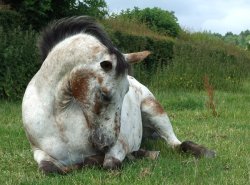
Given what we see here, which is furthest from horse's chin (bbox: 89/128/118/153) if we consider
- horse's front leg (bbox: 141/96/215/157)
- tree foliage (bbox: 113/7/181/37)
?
tree foliage (bbox: 113/7/181/37)

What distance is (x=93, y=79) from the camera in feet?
14.0

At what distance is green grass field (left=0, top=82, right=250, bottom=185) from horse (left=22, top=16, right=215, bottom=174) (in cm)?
17

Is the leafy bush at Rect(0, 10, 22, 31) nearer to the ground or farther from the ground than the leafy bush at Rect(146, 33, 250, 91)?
farther from the ground

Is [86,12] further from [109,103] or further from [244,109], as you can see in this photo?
[109,103]

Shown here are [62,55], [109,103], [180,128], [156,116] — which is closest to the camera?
[109,103]

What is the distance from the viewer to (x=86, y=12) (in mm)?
13258

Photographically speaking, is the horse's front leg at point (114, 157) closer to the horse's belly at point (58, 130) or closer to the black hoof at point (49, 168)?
the horse's belly at point (58, 130)

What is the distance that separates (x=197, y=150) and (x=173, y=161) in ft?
1.51

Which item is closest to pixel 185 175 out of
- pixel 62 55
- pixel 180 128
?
pixel 62 55

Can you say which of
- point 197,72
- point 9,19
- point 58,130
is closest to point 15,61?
point 9,19

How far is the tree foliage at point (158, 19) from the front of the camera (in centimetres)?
2544

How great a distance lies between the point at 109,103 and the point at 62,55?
635mm

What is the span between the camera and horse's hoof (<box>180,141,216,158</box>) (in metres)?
5.66

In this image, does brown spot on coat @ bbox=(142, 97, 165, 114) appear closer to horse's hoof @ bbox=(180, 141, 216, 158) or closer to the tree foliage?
horse's hoof @ bbox=(180, 141, 216, 158)
